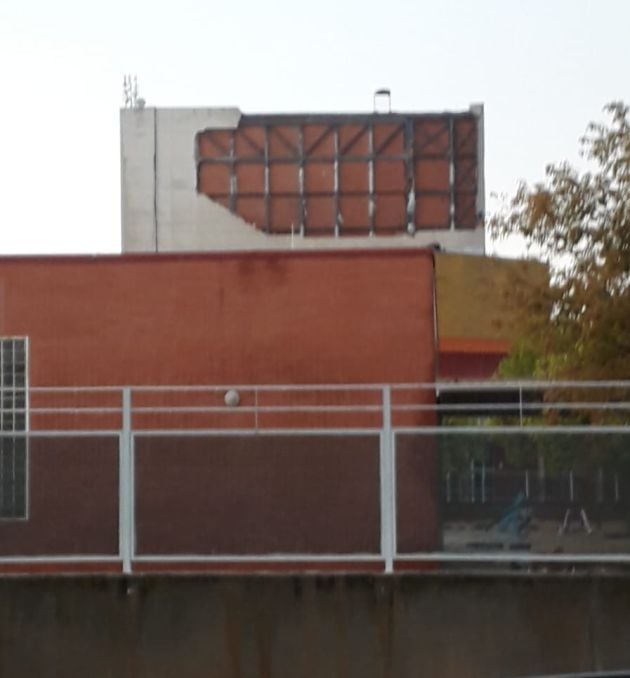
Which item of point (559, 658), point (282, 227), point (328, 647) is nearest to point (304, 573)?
point (328, 647)

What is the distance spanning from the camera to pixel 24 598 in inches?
533

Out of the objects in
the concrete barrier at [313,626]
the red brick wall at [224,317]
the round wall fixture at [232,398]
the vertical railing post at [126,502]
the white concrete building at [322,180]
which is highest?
the white concrete building at [322,180]

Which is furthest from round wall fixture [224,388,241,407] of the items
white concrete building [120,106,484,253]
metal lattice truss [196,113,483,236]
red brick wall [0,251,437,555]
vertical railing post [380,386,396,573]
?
metal lattice truss [196,113,483,236]

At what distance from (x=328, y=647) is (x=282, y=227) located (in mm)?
45342

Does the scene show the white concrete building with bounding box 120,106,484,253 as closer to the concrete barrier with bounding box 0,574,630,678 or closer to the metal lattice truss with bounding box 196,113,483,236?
the metal lattice truss with bounding box 196,113,483,236

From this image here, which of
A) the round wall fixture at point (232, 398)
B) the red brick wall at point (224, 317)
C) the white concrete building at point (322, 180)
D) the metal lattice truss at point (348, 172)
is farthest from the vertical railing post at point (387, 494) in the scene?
the metal lattice truss at point (348, 172)

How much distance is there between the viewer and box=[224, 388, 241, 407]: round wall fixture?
22.8 m

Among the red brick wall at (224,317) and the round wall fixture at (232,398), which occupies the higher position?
the red brick wall at (224,317)

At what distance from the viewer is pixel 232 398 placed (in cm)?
2294

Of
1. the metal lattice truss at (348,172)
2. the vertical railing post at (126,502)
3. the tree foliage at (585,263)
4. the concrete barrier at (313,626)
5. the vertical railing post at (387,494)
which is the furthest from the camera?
the metal lattice truss at (348,172)

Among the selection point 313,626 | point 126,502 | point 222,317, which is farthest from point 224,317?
point 313,626

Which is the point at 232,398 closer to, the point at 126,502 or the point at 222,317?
the point at 222,317

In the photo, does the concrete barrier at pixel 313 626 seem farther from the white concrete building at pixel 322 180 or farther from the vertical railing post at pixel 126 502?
the white concrete building at pixel 322 180

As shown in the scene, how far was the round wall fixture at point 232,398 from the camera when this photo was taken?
22781 mm
